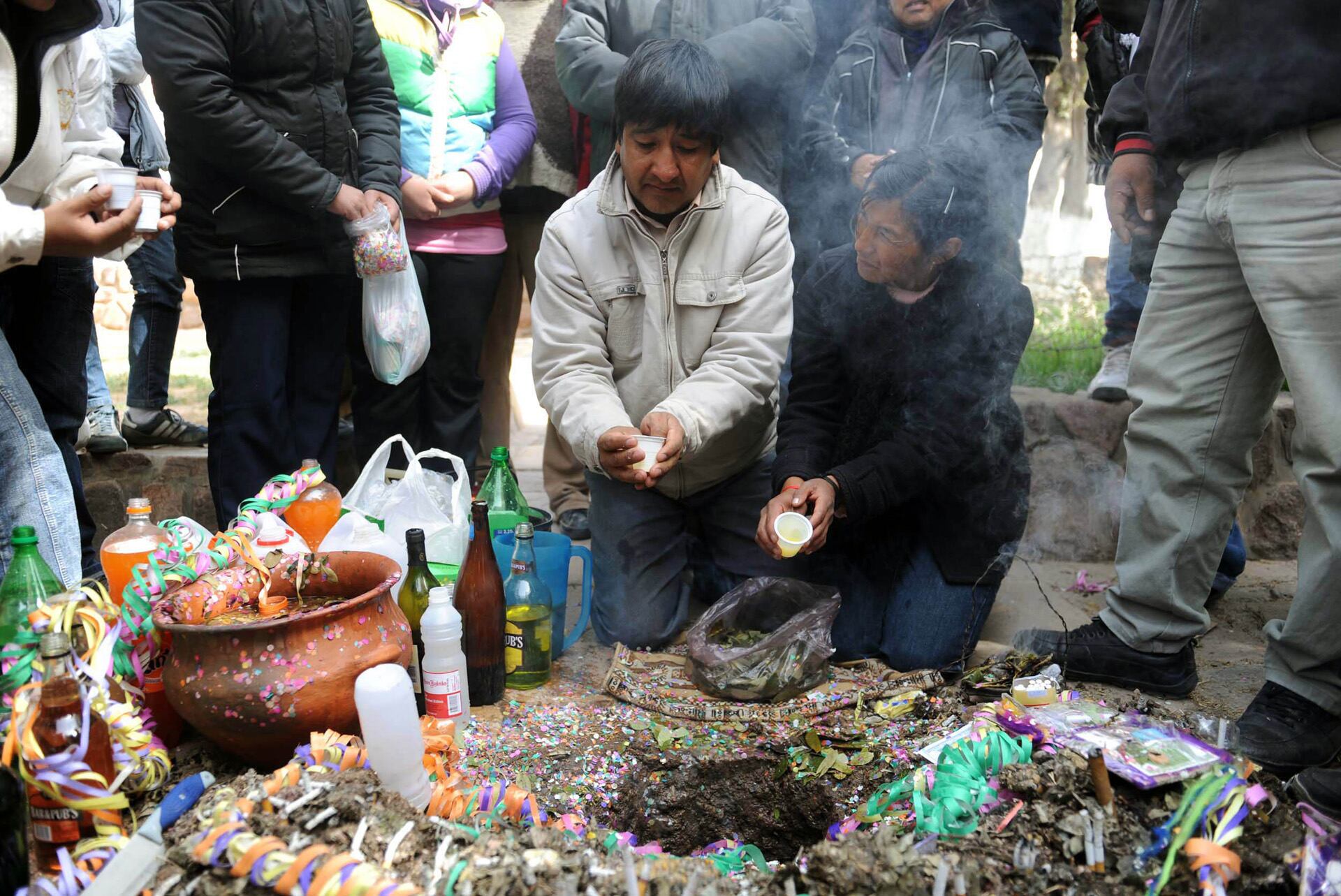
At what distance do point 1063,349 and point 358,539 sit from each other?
4.32 meters

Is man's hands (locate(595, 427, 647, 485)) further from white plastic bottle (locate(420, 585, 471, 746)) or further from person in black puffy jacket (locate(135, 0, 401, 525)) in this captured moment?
person in black puffy jacket (locate(135, 0, 401, 525))

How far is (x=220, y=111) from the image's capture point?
3.23 metres

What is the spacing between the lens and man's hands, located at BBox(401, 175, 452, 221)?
386cm

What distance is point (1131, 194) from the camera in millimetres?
3023

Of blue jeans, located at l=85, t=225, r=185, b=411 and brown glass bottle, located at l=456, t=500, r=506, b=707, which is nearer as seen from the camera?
brown glass bottle, located at l=456, t=500, r=506, b=707

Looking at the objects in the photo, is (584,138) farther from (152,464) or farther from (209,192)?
(152,464)

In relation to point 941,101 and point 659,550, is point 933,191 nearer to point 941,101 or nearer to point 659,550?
point 941,101

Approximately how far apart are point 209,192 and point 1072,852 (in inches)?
129

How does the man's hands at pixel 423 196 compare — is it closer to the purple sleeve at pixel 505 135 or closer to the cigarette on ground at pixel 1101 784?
the purple sleeve at pixel 505 135

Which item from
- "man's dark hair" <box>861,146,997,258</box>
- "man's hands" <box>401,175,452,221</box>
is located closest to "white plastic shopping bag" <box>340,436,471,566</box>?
→ "man's hands" <box>401,175,452,221</box>

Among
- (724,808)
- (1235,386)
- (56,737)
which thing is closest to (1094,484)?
(1235,386)

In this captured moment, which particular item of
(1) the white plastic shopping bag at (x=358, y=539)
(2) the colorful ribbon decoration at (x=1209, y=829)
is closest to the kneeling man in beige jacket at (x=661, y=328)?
(1) the white plastic shopping bag at (x=358, y=539)

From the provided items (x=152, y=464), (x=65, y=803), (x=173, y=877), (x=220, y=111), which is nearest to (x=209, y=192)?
(x=220, y=111)

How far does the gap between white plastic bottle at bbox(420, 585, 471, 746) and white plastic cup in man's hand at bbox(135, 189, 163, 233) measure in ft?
4.00
